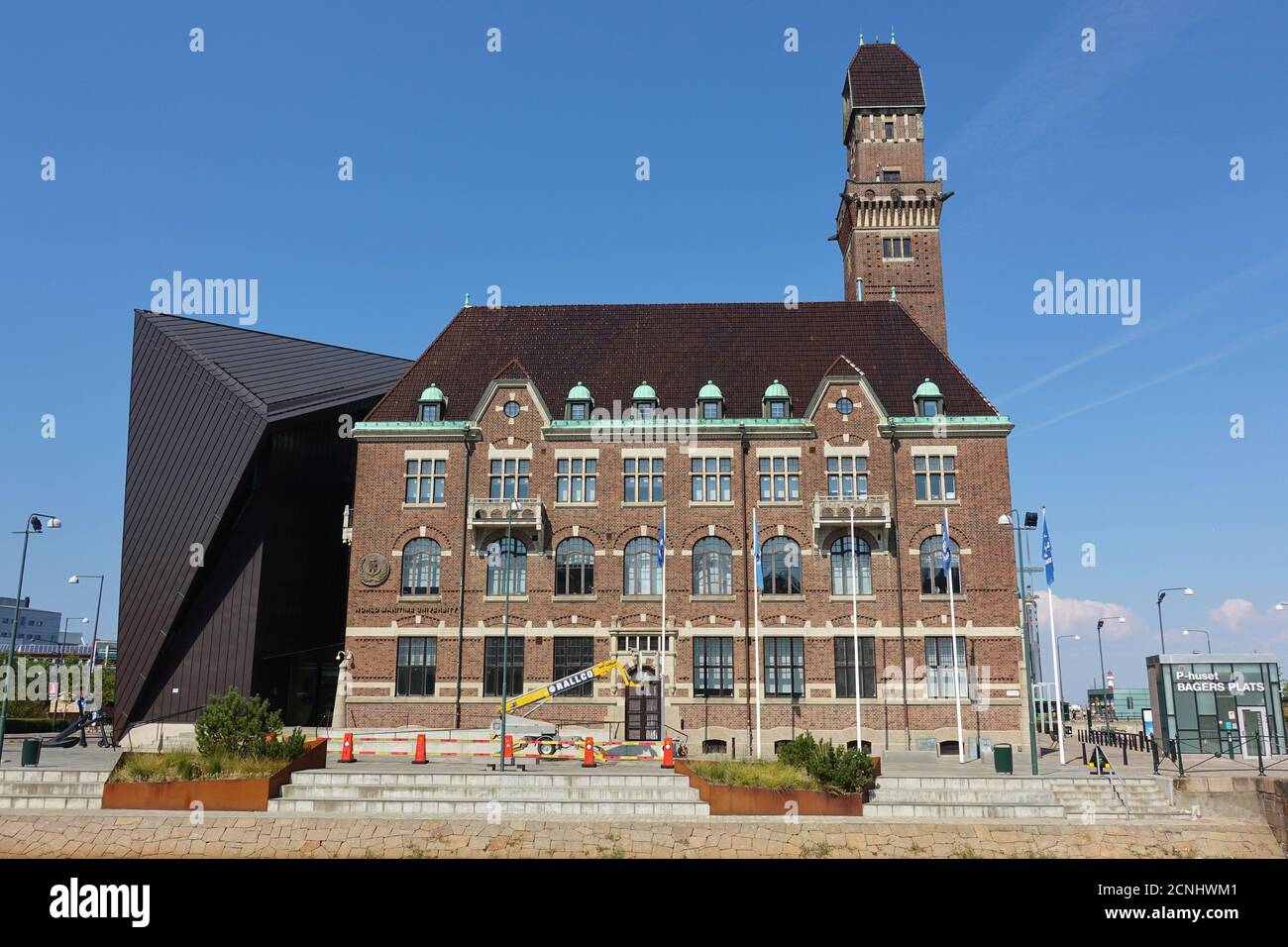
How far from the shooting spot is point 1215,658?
123 ft

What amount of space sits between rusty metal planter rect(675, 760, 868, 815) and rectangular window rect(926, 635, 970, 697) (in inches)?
696

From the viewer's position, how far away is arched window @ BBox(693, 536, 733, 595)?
148ft

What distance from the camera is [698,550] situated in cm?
4581

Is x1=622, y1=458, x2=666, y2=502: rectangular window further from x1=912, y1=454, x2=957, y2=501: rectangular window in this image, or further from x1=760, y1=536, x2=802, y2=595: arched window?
x1=912, y1=454, x2=957, y2=501: rectangular window

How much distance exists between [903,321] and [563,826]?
34.2 meters

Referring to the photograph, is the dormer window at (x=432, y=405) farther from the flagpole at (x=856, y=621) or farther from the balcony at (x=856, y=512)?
the flagpole at (x=856, y=621)

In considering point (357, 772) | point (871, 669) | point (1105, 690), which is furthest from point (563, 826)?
point (1105, 690)

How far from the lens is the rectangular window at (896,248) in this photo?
184 feet

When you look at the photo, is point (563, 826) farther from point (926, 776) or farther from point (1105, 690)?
point (1105, 690)

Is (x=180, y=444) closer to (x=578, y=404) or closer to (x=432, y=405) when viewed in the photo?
(x=432, y=405)

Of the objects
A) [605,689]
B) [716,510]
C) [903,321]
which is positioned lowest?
[605,689]

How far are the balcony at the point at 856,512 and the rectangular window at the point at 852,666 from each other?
513cm

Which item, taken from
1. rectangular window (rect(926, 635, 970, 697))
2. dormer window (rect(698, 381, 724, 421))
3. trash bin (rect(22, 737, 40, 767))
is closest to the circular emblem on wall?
trash bin (rect(22, 737, 40, 767))

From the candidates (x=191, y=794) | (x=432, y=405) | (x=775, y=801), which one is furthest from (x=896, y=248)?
(x=191, y=794)
